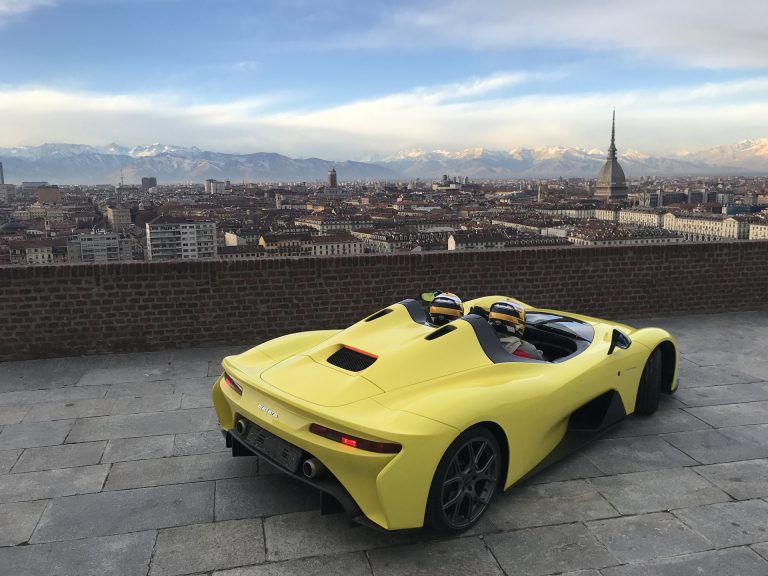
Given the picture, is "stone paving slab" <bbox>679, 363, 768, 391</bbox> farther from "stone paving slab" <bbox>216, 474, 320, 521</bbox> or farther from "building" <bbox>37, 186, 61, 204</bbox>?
"building" <bbox>37, 186, 61, 204</bbox>

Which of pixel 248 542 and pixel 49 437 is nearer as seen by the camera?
pixel 248 542

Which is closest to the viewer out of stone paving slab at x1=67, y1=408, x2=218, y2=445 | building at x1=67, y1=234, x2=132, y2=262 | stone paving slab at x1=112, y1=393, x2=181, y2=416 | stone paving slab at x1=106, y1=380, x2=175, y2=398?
stone paving slab at x1=67, y1=408, x2=218, y2=445

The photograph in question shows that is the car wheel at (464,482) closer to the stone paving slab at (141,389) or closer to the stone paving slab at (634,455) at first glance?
the stone paving slab at (634,455)

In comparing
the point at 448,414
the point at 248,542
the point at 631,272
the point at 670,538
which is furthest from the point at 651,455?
the point at 631,272

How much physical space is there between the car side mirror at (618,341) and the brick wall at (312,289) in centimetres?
391

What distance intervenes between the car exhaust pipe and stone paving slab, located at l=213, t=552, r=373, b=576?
414 mm

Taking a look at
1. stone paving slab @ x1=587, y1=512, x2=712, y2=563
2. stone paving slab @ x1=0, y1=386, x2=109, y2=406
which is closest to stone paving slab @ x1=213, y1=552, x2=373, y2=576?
stone paving slab @ x1=587, y1=512, x2=712, y2=563

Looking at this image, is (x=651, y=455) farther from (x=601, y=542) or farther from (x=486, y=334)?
(x=486, y=334)

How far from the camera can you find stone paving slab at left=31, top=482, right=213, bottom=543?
337 centimetres

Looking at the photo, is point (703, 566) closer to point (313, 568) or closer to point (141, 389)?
point (313, 568)

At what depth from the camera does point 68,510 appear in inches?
140

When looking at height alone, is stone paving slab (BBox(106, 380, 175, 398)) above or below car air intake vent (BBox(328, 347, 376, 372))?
below

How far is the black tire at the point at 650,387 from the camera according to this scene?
15.5 ft

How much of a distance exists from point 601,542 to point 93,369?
5.14 metres
